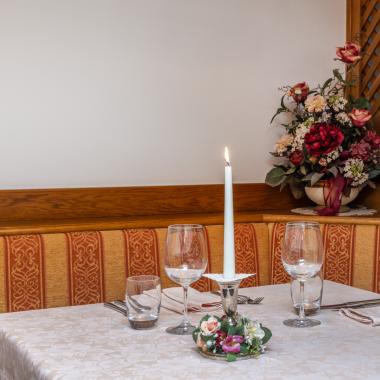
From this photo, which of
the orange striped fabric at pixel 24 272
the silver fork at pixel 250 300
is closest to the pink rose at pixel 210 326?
the silver fork at pixel 250 300

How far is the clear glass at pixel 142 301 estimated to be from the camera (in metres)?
1.23

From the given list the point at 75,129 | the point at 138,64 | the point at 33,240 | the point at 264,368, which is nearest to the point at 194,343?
the point at 264,368

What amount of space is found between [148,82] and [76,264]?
777 mm

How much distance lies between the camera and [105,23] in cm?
240

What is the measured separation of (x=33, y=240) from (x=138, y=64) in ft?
2.65

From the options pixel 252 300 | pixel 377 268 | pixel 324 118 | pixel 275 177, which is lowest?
pixel 377 268

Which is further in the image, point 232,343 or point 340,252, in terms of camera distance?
point 340,252

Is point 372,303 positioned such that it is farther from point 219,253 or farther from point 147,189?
point 147,189

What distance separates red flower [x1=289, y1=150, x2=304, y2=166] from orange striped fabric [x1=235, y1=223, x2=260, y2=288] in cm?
34

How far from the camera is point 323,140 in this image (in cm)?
244

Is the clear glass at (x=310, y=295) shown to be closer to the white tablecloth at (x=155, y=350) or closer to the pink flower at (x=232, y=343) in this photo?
the white tablecloth at (x=155, y=350)

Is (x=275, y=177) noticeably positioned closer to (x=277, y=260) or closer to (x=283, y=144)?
(x=283, y=144)

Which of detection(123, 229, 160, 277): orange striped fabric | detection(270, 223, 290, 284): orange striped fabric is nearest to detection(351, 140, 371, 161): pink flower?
detection(270, 223, 290, 284): orange striped fabric

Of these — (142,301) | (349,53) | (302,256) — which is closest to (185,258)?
(142,301)
